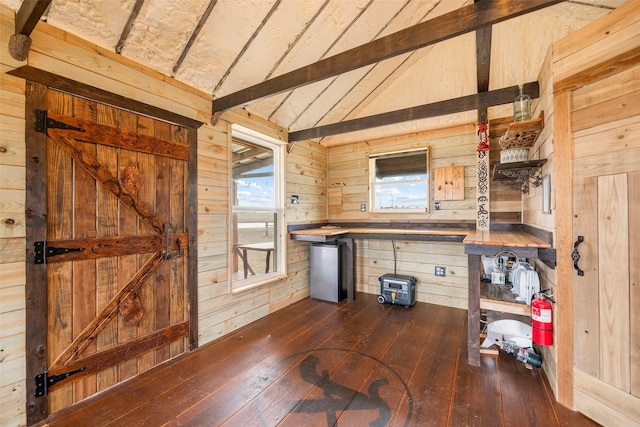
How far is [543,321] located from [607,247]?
0.64 m

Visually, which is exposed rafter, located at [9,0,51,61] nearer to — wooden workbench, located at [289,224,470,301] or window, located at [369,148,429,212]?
wooden workbench, located at [289,224,470,301]

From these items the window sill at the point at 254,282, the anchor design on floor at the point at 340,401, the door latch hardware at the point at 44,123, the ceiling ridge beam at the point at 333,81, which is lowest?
the anchor design on floor at the point at 340,401

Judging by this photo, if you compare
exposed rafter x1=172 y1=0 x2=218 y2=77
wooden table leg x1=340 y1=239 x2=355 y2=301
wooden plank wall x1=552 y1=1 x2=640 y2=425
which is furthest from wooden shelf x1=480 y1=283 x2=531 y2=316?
exposed rafter x1=172 y1=0 x2=218 y2=77

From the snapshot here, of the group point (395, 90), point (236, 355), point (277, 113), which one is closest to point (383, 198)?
point (395, 90)

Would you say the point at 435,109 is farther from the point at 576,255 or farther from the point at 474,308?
the point at 474,308

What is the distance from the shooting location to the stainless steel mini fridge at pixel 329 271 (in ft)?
12.5

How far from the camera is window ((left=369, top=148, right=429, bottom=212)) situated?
3863 millimetres

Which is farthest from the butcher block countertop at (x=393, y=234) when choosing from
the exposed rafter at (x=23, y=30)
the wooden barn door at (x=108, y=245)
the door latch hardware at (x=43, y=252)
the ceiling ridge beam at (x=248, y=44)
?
the exposed rafter at (x=23, y=30)

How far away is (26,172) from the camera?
5.23ft

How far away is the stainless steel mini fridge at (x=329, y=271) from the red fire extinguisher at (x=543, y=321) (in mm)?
2285

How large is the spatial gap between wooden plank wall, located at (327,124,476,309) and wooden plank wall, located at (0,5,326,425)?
2.58 feet

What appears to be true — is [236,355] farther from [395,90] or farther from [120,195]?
[395,90]

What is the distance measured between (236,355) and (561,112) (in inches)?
123

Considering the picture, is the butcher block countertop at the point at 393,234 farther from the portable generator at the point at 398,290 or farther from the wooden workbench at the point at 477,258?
→ the wooden workbench at the point at 477,258
